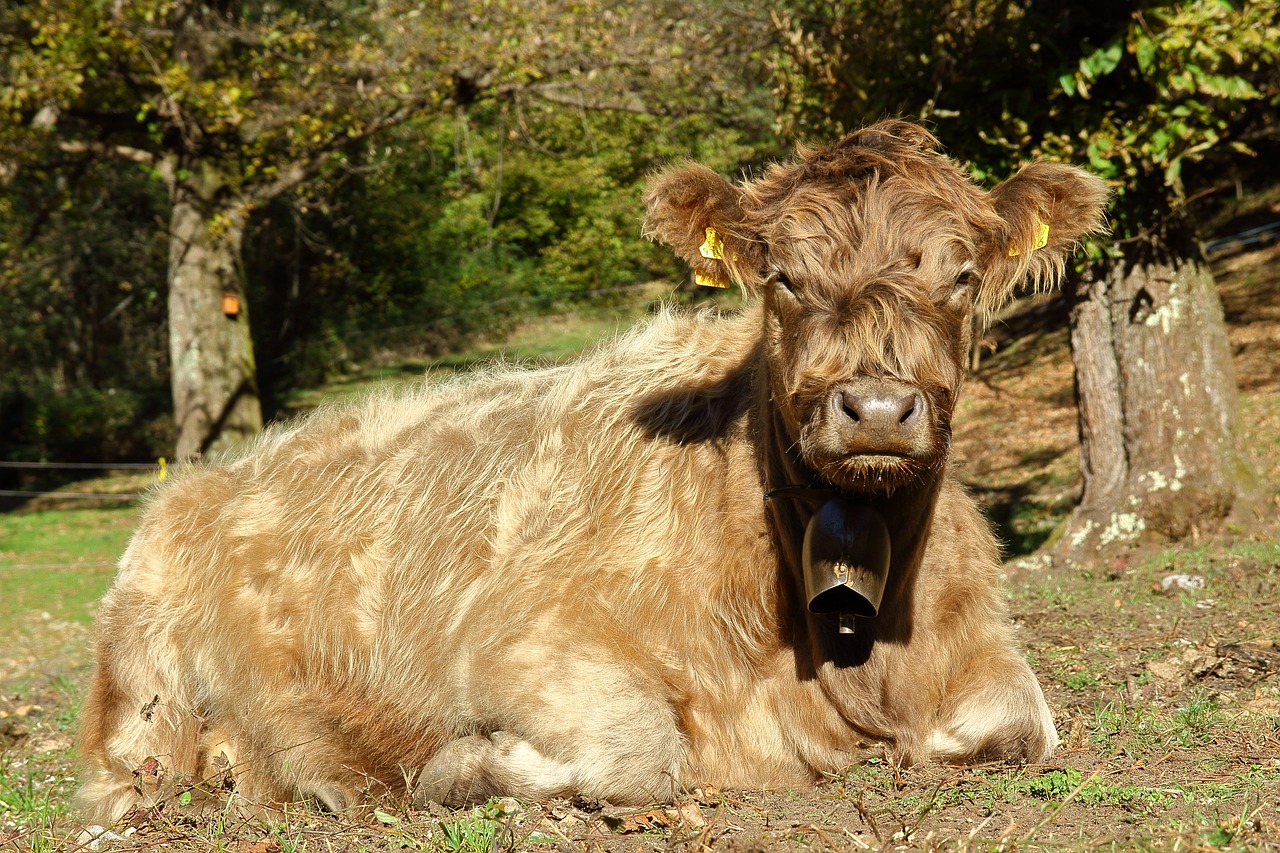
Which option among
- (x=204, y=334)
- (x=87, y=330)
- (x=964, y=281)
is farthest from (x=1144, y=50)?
(x=87, y=330)

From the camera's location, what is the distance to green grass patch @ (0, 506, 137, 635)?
1159cm

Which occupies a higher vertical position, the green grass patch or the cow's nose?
the cow's nose

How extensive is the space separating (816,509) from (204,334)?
1442 centimetres

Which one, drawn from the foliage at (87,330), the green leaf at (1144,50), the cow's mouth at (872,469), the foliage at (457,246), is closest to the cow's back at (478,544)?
the cow's mouth at (872,469)

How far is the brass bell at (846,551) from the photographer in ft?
11.9

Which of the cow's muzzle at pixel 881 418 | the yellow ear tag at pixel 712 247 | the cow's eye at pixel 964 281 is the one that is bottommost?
the cow's muzzle at pixel 881 418

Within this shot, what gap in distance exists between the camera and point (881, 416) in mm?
3236

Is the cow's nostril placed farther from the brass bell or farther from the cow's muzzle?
the brass bell

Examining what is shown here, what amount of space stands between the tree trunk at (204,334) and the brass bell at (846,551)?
45.9 feet

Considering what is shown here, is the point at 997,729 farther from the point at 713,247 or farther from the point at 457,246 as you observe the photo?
the point at 457,246

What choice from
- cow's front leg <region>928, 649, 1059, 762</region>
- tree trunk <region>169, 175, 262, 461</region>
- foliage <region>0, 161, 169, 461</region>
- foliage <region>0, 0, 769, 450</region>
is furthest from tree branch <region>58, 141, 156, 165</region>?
cow's front leg <region>928, 649, 1059, 762</region>

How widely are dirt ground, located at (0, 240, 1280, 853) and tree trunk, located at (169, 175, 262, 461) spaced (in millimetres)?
8813

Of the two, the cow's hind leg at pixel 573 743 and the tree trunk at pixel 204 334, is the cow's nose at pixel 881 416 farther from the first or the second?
the tree trunk at pixel 204 334

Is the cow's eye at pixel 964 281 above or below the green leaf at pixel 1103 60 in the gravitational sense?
below
